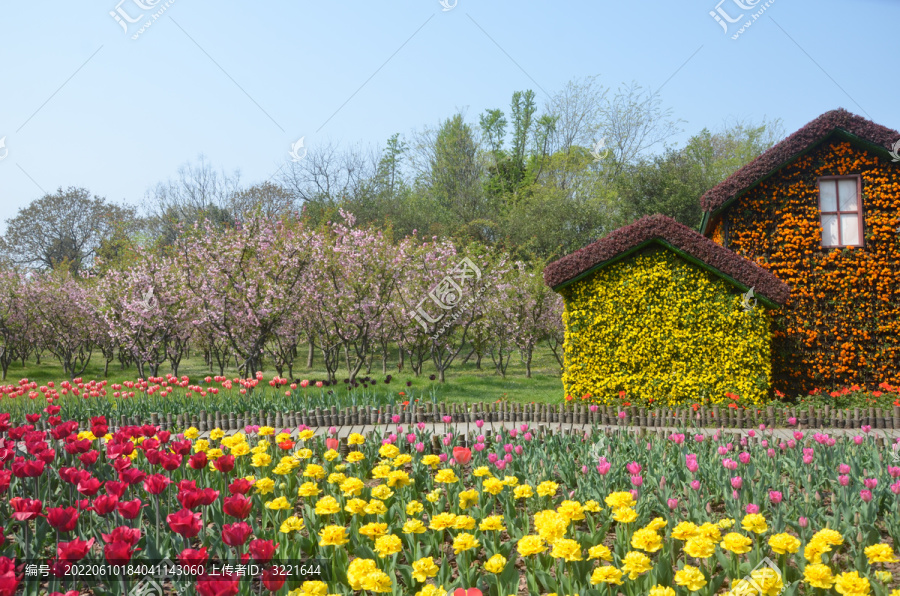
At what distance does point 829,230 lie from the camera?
42.7 feet

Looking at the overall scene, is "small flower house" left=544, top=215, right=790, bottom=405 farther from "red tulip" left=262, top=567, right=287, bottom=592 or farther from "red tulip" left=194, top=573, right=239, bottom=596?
"red tulip" left=194, top=573, right=239, bottom=596

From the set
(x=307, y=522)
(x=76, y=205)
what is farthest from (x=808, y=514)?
(x=76, y=205)

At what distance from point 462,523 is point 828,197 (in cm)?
1295

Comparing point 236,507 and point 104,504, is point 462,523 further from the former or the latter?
point 104,504

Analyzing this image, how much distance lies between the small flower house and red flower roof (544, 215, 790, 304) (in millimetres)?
18

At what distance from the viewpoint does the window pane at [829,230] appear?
12984 mm

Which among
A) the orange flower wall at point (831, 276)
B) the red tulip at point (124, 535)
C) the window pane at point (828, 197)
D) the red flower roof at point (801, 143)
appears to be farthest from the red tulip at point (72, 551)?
the window pane at point (828, 197)

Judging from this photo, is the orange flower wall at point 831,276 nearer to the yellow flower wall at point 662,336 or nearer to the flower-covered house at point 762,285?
the flower-covered house at point 762,285

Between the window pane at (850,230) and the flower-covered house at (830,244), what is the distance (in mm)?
18

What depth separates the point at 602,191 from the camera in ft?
112

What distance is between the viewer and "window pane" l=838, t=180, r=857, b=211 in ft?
42.6

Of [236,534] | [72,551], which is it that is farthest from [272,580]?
[72,551]

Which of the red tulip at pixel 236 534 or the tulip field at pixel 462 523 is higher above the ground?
the red tulip at pixel 236 534

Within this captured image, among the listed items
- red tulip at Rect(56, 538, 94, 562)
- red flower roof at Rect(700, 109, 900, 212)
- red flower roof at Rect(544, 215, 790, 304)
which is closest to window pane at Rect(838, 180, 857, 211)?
red flower roof at Rect(700, 109, 900, 212)
